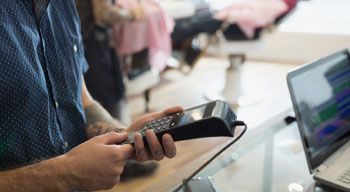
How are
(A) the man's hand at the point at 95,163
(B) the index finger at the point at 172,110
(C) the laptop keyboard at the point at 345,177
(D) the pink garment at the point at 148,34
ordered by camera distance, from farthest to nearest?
(D) the pink garment at the point at 148,34
(C) the laptop keyboard at the point at 345,177
(B) the index finger at the point at 172,110
(A) the man's hand at the point at 95,163

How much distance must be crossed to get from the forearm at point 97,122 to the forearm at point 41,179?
258mm

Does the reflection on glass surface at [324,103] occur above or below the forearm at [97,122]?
above

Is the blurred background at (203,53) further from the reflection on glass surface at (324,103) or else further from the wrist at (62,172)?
the wrist at (62,172)

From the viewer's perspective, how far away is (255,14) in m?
2.54

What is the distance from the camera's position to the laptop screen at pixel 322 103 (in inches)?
35.9

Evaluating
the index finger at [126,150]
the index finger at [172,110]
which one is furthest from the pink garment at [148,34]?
the index finger at [126,150]

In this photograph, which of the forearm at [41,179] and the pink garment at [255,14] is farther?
the pink garment at [255,14]

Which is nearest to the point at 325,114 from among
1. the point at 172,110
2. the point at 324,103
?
the point at 324,103

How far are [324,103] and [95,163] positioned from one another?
610mm

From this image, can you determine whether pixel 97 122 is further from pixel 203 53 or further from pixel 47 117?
pixel 203 53

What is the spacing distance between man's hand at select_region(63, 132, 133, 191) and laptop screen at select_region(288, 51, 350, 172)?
1.47 feet

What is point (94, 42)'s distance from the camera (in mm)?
1920

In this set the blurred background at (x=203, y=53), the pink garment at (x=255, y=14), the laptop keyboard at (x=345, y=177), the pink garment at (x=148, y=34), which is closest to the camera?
the laptop keyboard at (x=345, y=177)

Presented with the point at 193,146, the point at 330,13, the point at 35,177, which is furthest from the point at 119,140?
the point at 330,13
